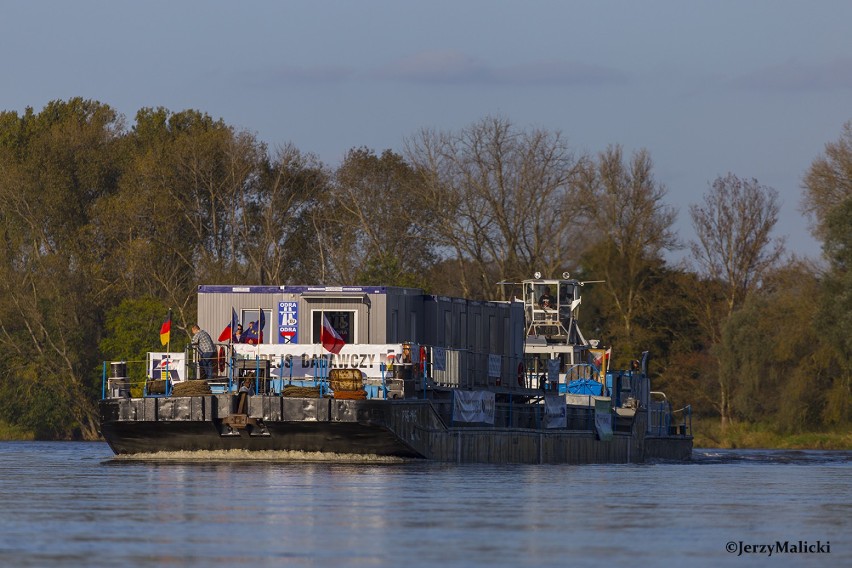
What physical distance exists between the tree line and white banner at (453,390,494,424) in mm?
34500

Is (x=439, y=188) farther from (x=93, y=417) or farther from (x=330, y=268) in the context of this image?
(x=93, y=417)

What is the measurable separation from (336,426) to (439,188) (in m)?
45.0

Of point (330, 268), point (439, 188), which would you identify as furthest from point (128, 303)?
point (439, 188)

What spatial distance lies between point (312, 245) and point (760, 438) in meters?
25.2

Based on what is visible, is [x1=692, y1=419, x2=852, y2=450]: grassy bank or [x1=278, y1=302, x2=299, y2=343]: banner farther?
[x1=692, y1=419, x2=852, y2=450]: grassy bank

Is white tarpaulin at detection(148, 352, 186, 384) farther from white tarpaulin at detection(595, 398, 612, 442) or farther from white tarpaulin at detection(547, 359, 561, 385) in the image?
white tarpaulin at detection(595, 398, 612, 442)

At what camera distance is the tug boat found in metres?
43.6

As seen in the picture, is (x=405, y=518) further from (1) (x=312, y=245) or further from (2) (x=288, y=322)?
(1) (x=312, y=245)

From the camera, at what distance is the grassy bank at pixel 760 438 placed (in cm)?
7912

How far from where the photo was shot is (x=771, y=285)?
88.8 m

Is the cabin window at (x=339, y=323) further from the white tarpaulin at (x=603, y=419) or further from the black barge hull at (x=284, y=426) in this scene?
the white tarpaulin at (x=603, y=419)

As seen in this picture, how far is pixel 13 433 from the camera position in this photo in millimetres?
90062

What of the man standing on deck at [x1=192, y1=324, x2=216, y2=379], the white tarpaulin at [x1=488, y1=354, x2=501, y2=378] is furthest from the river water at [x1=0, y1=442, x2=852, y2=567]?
the white tarpaulin at [x1=488, y1=354, x2=501, y2=378]

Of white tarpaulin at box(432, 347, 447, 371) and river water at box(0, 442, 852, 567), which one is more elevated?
white tarpaulin at box(432, 347, 447, 371)
